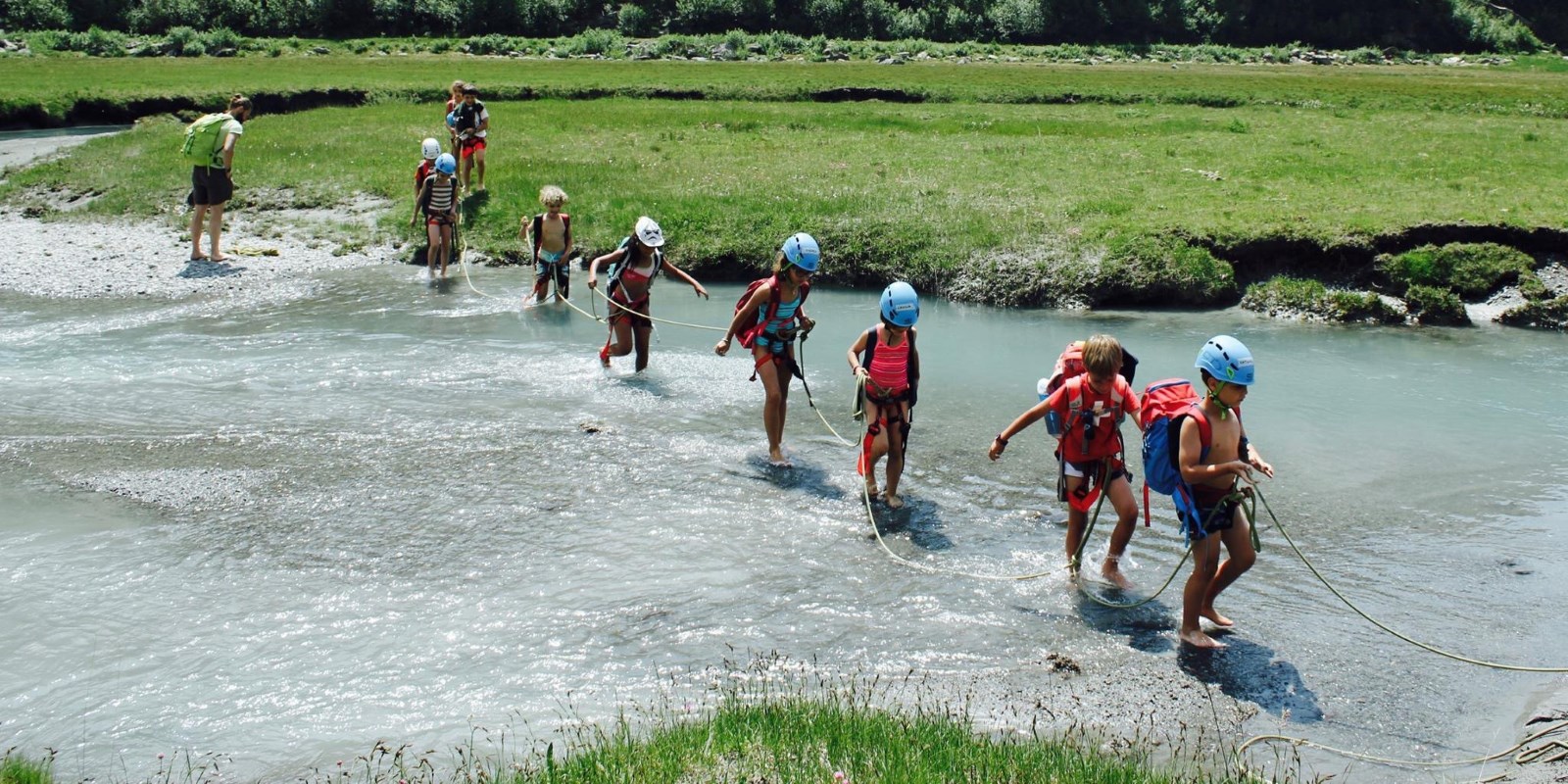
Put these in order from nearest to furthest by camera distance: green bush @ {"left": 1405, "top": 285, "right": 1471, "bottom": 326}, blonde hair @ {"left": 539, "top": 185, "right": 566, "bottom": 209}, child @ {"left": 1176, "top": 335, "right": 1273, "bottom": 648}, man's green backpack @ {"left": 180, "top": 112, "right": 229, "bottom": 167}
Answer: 1. child @ {"left": 1176, "top": 335, "right": 1273, "bottom": 648}
2. blonde hair @ {"left": 539, "top": 185, "right": 566, "bottom": 209}
3. green bush @ {"left": 1405, "top": 285, "right": 1471, "bottom": 326}
4. man's green backpack @ {"left": 180, "top": 112, "right": 229, "bottom": 167}

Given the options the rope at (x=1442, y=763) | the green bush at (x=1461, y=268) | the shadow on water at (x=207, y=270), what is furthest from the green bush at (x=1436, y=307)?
the shadow on water at (x=207, y=270)

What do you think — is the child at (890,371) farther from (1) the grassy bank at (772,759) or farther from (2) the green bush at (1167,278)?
(2) the green bush at (1167,278)

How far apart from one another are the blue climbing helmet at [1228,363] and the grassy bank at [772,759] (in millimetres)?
2445

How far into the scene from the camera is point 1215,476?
7.92 meters

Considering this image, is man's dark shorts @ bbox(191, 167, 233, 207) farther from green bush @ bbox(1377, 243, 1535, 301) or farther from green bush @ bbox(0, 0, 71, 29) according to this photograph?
green bush @ bbox(0, 0, 71, 29)

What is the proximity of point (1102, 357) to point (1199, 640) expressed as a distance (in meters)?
2.03

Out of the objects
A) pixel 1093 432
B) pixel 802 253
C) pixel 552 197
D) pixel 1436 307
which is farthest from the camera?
pixel 1436 307

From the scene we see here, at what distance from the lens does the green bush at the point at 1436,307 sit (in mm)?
17312

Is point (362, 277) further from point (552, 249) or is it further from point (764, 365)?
point (764, 365)

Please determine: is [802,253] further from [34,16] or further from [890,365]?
[34,16]

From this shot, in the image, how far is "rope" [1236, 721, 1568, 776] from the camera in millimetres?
7020

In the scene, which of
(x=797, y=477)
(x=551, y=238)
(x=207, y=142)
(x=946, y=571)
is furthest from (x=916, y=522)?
(x=207, y=142)

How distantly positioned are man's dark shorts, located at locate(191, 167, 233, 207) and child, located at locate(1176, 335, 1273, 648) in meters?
17.5

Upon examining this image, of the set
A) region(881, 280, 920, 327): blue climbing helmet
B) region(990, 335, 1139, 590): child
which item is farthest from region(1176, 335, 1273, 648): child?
region(881, 280, 920, 327): blue climbing helmet
